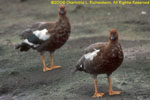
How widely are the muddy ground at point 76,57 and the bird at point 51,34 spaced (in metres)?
0.59

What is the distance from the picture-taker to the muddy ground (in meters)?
6.60

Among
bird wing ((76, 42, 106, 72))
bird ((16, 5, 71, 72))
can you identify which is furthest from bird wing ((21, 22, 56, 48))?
bird wing ((76, 42, 106, 72))

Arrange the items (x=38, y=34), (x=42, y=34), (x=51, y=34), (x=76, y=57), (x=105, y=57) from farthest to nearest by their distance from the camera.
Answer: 1. (x=76, y=57)
2. (x=38, y=34)
3. (x=42, y=34)
4. (x=51, y=34)
5. (x=105, y=57)

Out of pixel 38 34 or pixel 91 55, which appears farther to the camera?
pixel 38 34

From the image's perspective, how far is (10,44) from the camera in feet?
34.3

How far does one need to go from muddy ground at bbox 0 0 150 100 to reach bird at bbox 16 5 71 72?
1.94 ft

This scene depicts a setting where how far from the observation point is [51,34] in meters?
7.69

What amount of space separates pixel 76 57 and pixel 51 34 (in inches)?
48.2

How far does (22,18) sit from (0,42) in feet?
10.8

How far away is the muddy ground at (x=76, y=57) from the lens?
6598mm

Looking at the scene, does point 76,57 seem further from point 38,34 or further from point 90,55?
point 90,55

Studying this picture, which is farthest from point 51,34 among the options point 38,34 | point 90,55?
point 90,55

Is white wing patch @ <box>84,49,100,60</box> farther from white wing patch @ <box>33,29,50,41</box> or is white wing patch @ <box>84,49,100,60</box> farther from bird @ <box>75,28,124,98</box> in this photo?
white wing patch @ <box>33,29,50,41</box>

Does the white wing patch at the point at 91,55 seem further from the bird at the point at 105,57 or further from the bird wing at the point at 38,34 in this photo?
the bird wing at the point at 38,34
